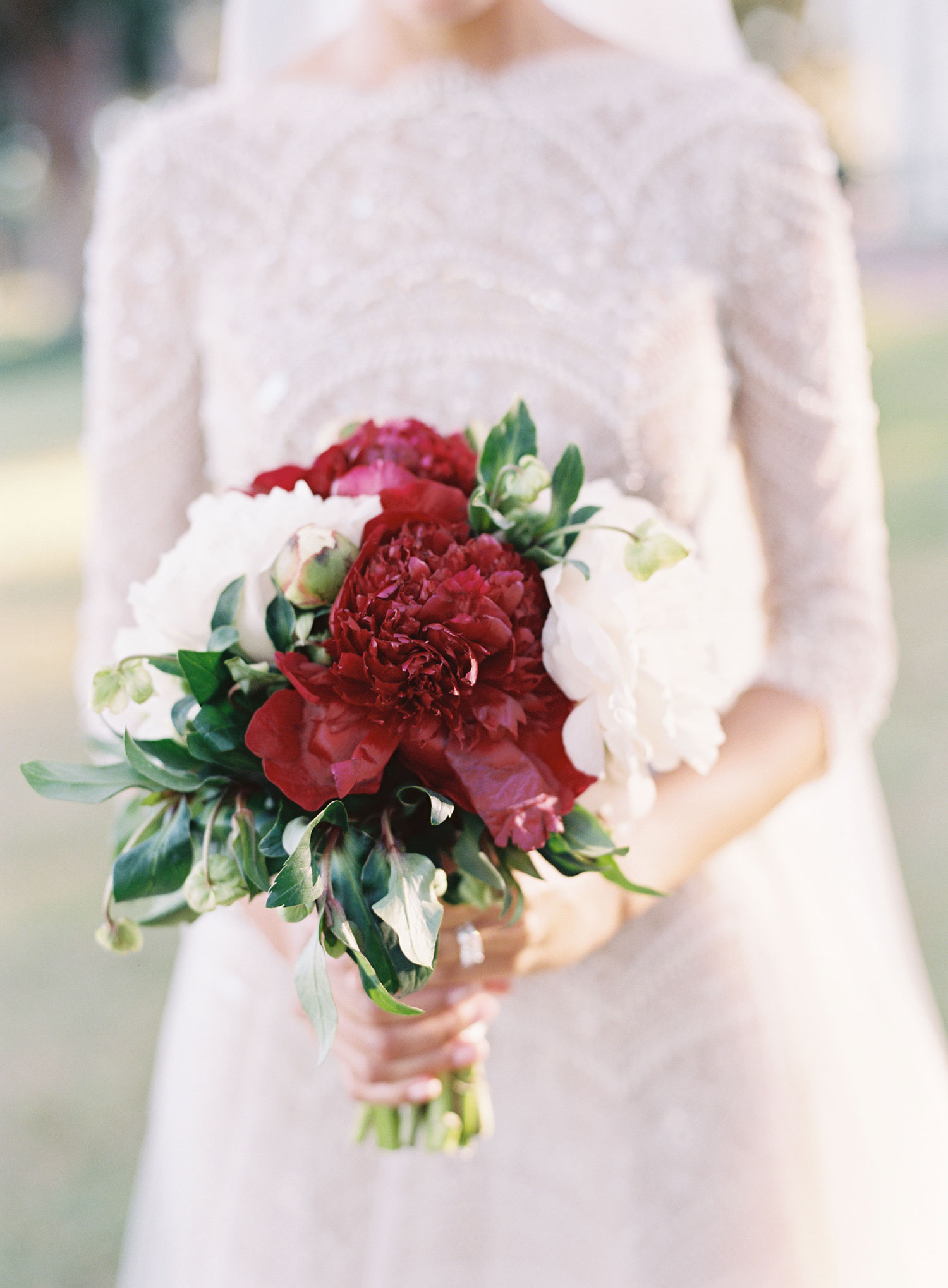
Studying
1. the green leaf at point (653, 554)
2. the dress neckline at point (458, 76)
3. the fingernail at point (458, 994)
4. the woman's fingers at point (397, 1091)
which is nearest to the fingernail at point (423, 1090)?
the woman's fingers at point (397, 1091)

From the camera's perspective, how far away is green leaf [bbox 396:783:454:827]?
88 cm

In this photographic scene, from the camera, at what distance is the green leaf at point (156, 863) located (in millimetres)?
1026

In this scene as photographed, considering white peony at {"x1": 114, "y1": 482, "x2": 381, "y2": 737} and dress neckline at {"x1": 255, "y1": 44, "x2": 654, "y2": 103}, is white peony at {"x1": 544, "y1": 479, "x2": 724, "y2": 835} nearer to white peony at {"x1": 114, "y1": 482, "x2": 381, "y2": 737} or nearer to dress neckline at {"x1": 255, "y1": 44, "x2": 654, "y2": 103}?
white peony at {"x1": 114, "y1": 482, "x2": 381, "y2": 737}

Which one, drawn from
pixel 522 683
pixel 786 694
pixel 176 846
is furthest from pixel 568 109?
pixel 176 846

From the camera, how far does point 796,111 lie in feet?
5.13

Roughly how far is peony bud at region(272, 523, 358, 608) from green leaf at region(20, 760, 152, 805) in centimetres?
23

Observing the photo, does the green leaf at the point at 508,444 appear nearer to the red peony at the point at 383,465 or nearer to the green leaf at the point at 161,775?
the red peony at the point at 383,465

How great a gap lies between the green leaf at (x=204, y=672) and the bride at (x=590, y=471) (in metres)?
0.64

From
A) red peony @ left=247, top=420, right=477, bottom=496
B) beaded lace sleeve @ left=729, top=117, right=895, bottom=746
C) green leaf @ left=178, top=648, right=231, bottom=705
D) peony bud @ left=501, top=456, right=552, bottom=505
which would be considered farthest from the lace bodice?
green leaf @ left=178, top=648, right=231, bottom=705

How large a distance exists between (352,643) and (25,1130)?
2.94 metres

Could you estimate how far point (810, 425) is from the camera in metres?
1.52

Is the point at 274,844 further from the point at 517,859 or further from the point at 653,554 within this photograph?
the point at 653,554

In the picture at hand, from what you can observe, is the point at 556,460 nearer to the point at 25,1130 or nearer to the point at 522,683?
the point at 522,683

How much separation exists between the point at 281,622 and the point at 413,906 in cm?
27
